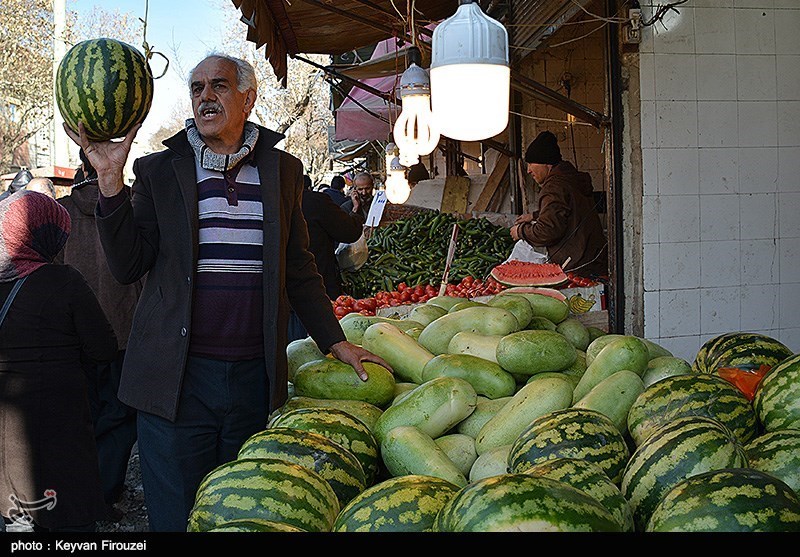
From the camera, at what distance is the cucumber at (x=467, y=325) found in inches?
117

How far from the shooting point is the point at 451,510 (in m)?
1.24

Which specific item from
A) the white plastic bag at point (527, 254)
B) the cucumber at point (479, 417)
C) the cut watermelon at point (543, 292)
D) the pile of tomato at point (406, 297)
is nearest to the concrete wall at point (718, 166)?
the cut watermelon at point (543, 292)

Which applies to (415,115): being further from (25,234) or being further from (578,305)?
(25,234)

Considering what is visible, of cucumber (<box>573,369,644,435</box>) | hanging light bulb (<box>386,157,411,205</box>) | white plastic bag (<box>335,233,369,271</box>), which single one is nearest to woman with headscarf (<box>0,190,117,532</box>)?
cucumber (<box>573,369,644,435</box>)

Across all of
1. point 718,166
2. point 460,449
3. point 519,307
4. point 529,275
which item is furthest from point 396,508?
point 718,166

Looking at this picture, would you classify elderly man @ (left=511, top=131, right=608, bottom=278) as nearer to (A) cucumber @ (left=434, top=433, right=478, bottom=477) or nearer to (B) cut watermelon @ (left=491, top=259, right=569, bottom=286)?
(B) cut watermelon @ (left=491, top=259, right=569, bottom=286)

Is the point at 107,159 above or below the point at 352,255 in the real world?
above

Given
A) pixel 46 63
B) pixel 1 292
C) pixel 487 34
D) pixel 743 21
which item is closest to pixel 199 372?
pixel 1 292

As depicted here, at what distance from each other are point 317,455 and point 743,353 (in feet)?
4.88

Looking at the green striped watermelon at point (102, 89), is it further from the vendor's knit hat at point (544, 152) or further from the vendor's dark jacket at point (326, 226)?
the vendor's knit hat at point (544, 152)

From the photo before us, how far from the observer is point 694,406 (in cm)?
188

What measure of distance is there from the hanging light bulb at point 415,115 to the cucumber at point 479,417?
2314mm

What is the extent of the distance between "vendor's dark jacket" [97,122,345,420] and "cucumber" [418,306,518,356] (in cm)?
38

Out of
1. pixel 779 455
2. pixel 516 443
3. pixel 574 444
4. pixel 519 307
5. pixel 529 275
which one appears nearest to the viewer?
pixel 779 455
